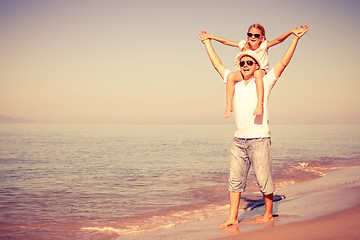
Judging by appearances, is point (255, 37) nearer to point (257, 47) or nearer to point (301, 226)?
point (257, 47)

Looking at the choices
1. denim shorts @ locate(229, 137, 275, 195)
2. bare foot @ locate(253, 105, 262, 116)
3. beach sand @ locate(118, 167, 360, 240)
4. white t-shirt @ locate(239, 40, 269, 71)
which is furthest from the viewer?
white t-shirt @ locate(239, 40, 269, 71)

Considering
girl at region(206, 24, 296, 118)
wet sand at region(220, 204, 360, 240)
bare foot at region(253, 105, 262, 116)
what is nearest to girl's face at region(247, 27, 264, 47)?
girl at region(206, 24, 296, 118)

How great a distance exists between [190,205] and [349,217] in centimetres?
411

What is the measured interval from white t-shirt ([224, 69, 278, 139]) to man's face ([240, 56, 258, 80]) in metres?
0.11

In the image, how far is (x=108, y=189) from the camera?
385 inches

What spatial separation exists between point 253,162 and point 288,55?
1385 mm

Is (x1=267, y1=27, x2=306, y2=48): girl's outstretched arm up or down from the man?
up

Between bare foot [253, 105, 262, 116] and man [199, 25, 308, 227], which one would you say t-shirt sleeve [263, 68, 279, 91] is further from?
bare foot [253, 105, 262, 116]

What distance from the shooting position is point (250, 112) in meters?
4.02

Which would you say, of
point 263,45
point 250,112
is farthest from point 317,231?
point 263,45

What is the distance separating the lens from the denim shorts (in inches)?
157

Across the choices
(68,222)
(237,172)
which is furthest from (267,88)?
(68,222)

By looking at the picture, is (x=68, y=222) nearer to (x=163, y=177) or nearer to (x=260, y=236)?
(x=260, y=236)

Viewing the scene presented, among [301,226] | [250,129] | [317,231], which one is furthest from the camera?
[250,129]
